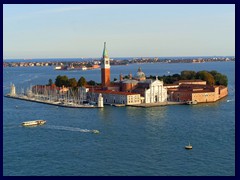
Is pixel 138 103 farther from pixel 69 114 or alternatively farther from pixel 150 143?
pixel 150 143

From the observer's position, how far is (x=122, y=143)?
230 inches

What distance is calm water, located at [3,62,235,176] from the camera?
4.70 metres

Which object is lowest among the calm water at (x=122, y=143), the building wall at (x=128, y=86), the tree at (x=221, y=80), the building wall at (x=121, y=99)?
the calm water at (x=122, y=143)

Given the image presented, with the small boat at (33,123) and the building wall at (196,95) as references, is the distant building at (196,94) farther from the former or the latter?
the small boat at (33,123)

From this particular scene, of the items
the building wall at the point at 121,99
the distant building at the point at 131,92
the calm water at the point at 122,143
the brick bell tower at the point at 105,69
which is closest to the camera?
the calm water at the point at 122,143

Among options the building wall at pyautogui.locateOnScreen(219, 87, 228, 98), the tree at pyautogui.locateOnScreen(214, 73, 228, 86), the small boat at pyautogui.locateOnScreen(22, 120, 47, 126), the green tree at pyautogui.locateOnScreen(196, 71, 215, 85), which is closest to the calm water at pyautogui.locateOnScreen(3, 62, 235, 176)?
the small boat at pyautogui.locateOnScreen(22, 120, 47, 126)

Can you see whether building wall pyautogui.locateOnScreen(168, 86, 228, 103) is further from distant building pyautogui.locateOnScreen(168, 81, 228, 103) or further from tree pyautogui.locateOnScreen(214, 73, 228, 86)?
tree pyautogui.locateOnScreen(214, 73, 228, 86)

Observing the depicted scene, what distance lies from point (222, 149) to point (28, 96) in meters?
8.06

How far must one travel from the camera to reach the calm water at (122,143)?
470 cm

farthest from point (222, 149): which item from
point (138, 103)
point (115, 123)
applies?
point (138, 103)

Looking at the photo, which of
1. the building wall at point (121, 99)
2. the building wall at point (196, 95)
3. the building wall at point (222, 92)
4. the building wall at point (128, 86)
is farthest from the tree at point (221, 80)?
the building wall at point (121, 99)

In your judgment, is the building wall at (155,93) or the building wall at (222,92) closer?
the building wall at (155,93)
